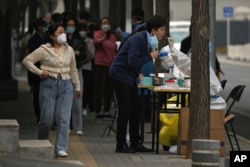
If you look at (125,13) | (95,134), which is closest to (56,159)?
(95,134)

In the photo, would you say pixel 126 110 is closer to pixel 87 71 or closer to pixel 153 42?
pixel 153 42

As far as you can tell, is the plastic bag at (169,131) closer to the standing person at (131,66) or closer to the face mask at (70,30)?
the standing person at (131,66)

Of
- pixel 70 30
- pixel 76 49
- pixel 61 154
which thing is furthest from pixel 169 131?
pixel 76 49

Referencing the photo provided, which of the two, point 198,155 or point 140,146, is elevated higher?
point 198,155

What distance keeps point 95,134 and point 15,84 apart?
10.7m

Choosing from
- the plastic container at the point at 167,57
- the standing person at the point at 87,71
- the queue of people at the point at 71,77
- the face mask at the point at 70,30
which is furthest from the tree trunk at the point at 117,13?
the plastic container at the point at 167,57

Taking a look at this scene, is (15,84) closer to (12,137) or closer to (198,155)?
(12,137)

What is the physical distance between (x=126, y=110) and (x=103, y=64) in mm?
6796

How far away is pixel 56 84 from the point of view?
1366 cm

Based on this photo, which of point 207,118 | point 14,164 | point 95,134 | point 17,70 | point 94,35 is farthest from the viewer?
point 17,70

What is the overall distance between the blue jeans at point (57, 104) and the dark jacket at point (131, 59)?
2.87 ft

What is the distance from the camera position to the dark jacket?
46.2ft

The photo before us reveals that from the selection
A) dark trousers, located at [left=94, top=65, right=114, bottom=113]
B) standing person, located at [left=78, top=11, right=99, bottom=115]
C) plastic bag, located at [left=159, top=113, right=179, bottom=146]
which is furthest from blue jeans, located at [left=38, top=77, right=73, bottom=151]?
dark trousers, located at [left=94, top=65, right=114, bottom=113]

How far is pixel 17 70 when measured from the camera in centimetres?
4744
